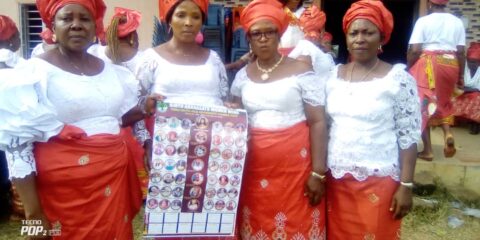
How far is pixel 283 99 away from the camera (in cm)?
278

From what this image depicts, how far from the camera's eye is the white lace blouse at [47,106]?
2178 millimetres

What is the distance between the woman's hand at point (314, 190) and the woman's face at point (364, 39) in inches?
28.4

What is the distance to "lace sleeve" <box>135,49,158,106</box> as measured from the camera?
Result: 111 inches

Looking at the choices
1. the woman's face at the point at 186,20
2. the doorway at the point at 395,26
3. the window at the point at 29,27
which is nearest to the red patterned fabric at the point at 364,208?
the woman's face at the point at 186,20

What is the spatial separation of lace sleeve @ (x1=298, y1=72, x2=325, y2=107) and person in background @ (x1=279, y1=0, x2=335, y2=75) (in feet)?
3.11

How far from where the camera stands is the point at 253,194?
113 inches

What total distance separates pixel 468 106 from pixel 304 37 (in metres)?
4.38

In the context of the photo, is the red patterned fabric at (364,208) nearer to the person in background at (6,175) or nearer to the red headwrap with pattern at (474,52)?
the person in background at (6,175)

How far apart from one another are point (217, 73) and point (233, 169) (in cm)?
59

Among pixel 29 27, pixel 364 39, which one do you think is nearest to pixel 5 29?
pixel 364 39

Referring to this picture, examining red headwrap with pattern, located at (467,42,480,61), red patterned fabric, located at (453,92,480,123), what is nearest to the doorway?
red headwrap with pattern, located at (467,42,480,61)

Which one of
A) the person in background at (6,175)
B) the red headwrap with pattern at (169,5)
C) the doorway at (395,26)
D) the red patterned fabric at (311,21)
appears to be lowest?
the person in background at (6,175)

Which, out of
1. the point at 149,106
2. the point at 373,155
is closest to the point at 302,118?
the point at 373,155

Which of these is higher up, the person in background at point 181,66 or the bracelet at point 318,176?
the person in background at point 181,66
